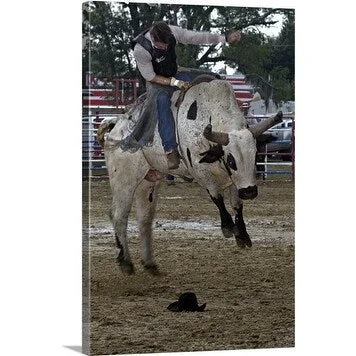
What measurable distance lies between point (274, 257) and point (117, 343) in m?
1.84

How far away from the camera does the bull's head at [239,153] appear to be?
13984mm

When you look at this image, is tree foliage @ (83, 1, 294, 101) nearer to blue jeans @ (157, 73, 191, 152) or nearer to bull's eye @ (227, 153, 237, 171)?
blue jeans @ (157, 73, 191, 152)

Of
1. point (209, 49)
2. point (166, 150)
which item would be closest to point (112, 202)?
point (166, 150)

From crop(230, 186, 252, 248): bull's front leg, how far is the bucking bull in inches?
2.2

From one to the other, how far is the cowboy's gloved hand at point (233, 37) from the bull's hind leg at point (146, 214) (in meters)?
1.47

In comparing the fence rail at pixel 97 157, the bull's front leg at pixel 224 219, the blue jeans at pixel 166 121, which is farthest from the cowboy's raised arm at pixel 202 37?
the bull's front leg at pixel 224 219

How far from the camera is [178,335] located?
549 inches

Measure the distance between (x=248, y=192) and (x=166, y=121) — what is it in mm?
991

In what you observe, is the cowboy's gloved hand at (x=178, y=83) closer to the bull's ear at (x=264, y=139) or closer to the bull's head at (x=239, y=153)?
the bull's head at (x=239, y=153)

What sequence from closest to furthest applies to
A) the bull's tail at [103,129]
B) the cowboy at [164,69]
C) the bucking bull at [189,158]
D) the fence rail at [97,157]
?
the fence rail at [97,157] < the bull's tail at [103,129] < the cowboy at [164,69] < the bucking bull at [189,158]

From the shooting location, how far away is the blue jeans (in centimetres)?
1399

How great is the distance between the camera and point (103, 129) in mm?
13781

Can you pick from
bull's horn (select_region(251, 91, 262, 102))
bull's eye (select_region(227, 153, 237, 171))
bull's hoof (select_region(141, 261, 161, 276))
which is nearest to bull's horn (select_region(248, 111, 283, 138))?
bull's horn (select_region(251, 91, 262, 102))

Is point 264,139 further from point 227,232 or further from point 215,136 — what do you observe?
point 227,232
